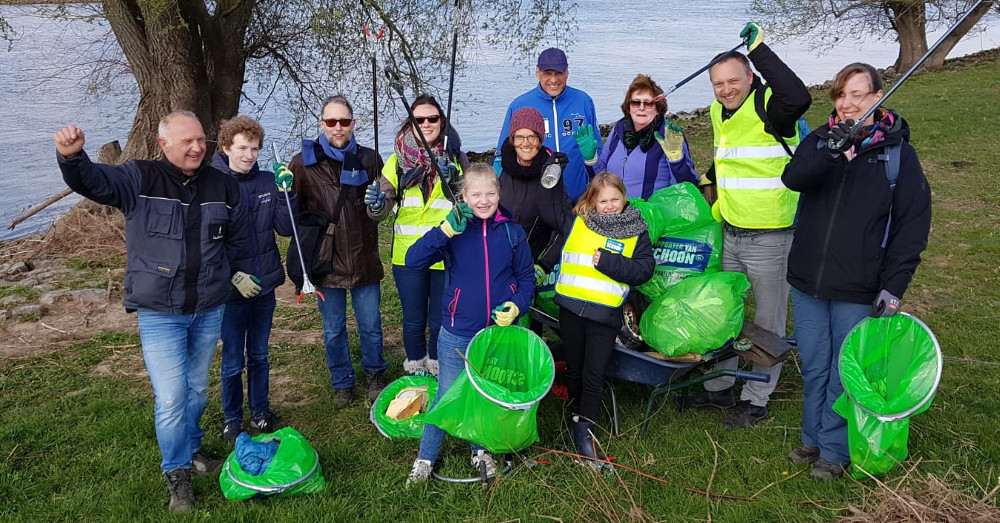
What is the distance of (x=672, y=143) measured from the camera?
413 cm

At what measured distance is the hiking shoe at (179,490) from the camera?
126 inches

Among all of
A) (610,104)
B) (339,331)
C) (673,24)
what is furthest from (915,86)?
(339,331)

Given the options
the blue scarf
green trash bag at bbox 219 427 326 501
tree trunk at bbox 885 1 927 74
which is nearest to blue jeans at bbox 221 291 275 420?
green trash bag at bbox 219 427 326 501

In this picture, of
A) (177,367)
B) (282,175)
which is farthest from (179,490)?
(282,175)

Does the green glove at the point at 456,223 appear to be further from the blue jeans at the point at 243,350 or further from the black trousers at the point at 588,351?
the blue jeans at the point at 243,350

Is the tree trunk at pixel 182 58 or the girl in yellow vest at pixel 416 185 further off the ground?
the tree trunk at pixel 182 58

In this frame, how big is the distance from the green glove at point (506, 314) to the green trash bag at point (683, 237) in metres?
0.83

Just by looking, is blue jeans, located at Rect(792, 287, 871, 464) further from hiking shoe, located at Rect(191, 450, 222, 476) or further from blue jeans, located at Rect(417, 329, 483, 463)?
hiking shoe, located at Rect(191, 450, 222, 476)

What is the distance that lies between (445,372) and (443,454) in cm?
45

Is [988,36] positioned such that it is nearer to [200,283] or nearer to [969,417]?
[969,417]

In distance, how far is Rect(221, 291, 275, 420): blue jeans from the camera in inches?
147

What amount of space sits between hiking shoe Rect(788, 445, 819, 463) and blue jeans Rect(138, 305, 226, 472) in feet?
8.52

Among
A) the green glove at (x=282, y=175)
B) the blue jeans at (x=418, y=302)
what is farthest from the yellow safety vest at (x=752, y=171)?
the green glove at (x=282, y=175)

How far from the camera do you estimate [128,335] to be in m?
5.52
